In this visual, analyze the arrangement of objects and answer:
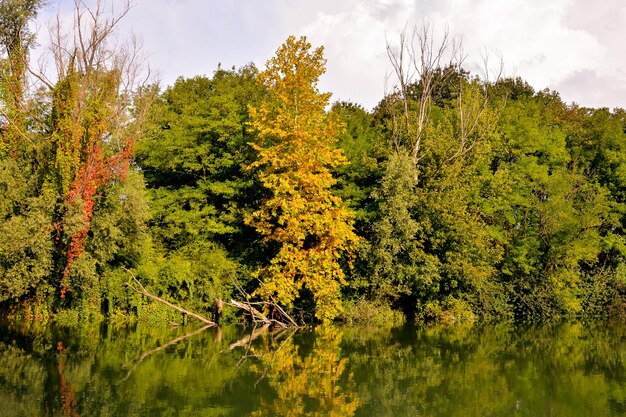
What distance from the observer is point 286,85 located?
105 ft

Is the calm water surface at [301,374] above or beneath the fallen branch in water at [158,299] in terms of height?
beneath

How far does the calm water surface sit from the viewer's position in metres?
14.9

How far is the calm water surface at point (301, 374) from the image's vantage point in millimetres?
14898

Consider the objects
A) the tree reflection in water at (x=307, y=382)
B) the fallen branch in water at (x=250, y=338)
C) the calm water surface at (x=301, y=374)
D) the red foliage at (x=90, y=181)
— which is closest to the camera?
the tree reflection in water at (x=307, y=382)

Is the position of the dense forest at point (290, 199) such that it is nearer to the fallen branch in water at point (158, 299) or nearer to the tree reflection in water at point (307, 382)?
the fallen branch in water at point (158, 299)

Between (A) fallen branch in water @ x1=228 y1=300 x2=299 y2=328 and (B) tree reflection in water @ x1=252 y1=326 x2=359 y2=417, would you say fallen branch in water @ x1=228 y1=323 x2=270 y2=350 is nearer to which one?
(A) fallen branch in water @ x1=228 y1=300 x2=299 y2=328

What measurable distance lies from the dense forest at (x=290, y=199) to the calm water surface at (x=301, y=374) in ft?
13.5

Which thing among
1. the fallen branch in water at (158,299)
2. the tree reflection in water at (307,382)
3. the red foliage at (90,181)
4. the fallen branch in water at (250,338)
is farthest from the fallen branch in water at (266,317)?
the red foliage at (90,181)

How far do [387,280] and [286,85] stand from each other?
11750 mm

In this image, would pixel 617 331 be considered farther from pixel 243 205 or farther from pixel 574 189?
pixel 243 205

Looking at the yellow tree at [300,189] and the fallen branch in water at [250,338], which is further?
the yellow tree at [300,189]

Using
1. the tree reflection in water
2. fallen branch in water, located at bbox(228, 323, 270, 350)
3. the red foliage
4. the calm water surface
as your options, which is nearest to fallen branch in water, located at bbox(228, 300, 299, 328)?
fallen branch in water, located at bbox(228, 323, 270, 350)

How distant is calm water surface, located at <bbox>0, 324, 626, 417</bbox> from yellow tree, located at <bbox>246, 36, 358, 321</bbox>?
311 centimetres

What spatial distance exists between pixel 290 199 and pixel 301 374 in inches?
548
